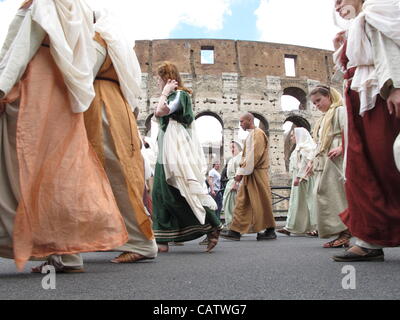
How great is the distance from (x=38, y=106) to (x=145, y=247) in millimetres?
1272

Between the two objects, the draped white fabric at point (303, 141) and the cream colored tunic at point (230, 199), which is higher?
the draped white fabric at point (303, 141)

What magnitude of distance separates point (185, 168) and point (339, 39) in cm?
183

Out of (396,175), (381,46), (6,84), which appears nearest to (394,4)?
(381,46)

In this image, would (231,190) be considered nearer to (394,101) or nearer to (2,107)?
(394,101)

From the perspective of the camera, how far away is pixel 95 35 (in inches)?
121


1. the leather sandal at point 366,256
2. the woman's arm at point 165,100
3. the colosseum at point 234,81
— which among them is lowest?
the leather sandal at point 366,256

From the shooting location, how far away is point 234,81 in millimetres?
24266

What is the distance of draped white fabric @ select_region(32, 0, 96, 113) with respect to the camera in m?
2.42

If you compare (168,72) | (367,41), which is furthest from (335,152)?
(168,72)

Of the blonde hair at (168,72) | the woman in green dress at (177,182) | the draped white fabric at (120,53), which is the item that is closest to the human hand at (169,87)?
the woman in green dress at (177,182)

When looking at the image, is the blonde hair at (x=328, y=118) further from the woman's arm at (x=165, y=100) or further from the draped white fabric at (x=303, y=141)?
the draped white fabric at (x=303, y=141)

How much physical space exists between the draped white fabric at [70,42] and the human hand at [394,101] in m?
1.81

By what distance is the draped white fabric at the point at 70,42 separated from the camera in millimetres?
2420

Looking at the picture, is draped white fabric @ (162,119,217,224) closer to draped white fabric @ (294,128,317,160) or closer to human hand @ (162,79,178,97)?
human hand @ (162,79,178,97)
